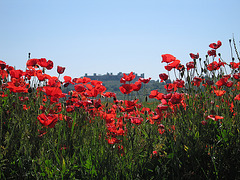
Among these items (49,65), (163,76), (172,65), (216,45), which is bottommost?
(163,76)

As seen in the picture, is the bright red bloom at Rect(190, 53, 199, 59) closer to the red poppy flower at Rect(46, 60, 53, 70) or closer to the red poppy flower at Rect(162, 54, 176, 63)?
the red poppy flower at Rect(162, 54, 176, 63)

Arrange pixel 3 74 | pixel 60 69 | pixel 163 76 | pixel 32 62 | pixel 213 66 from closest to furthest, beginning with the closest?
pixel 163 76
pixel 60 69
pixel 32 62
pixel 213 66
pixel 3 74

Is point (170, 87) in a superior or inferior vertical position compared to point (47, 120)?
superior

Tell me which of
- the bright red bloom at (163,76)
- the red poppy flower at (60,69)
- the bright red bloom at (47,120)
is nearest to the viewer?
the bright red bloom at (47,120)

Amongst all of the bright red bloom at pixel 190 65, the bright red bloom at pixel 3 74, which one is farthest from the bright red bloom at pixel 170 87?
the bright red bloom at pixel 3 74

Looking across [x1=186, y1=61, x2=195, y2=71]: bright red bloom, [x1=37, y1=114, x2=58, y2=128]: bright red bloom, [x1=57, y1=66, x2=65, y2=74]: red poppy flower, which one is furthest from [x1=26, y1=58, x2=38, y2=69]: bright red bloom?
[x1=186, y1=61, x2=195, y2=71]: bright red bloom

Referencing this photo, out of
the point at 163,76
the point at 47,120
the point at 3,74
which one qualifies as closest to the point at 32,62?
the point at 3,74

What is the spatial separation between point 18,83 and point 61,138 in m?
1.17

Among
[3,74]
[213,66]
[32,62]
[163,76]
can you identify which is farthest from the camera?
[3,74]

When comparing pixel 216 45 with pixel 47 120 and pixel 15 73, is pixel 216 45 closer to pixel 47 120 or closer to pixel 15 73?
pixel 47 120

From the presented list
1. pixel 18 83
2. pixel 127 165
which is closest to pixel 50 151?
pixel 127 165

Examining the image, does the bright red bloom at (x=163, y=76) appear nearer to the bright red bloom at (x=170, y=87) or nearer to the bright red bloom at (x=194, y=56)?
the bright red bloom at (x=170, y=87)

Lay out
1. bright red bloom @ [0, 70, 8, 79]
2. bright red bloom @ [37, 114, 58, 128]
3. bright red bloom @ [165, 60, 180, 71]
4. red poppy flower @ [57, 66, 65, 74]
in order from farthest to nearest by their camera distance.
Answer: bright red bloom @ [0, 70, 8, 79] → red poppy flower @ [57, 66, 65, 74] → bright red bloom @ [165, 60, 180, 71] → bright red bloom @ [37, 114, 58, 128]

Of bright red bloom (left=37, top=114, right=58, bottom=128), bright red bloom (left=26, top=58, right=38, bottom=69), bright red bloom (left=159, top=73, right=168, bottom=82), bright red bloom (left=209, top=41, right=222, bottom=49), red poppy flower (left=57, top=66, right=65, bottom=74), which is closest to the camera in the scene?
bright red bloom (left=37, top=114, right=58, bottom=128)
